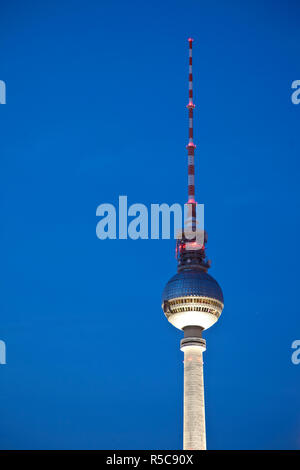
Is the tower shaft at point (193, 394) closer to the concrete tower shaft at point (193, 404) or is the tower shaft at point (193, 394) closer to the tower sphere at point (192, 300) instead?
the concrete tower shaft at point (193, 404)

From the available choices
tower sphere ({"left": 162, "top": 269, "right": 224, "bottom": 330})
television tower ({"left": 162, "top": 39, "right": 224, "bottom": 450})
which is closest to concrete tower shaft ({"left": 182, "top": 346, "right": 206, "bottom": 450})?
television tower ({"left": 162, "top": 39, "right": 224, "bottom": 450})

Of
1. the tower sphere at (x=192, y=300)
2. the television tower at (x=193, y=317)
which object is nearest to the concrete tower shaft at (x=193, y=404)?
the television tower at (x=193, y=317)

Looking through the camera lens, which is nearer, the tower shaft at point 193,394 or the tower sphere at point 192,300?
the tower shaft at point 193,394

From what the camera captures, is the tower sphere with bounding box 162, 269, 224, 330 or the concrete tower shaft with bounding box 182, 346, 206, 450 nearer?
the concrete tower shaft with bounding box 182, 346, 206, 450

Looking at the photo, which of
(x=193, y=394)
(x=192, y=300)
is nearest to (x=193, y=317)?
(x=192, y=300)

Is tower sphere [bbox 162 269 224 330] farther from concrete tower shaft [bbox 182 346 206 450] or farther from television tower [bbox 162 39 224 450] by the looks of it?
concrete tower shaft [bbox 182 346 206 450]

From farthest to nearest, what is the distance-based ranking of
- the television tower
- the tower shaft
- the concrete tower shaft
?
1. the television tower
2. the tower shaft
3. the concrete tower shaft

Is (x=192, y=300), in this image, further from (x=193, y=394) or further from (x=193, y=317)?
(x=193, y=394)

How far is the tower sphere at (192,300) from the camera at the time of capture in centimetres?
16025

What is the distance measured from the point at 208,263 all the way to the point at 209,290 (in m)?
10.4

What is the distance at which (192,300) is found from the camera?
16000cm

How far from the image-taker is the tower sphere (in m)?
160
